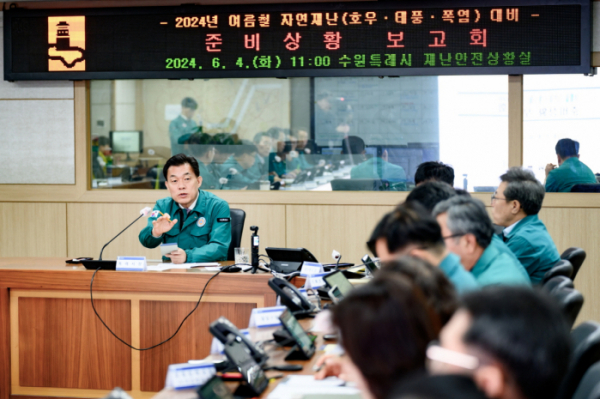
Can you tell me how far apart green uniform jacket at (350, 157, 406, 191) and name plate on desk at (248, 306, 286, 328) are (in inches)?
103

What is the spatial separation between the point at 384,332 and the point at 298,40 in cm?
386

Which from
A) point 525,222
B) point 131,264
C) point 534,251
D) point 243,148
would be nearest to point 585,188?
point 525,222

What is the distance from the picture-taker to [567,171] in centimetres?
473

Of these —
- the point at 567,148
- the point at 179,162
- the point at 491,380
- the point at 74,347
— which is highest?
the point at 567,148

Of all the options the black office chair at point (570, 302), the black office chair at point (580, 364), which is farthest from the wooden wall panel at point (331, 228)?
the black office chair at point (580, 364)

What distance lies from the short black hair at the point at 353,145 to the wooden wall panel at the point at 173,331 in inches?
83.0

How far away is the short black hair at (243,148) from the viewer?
507 centimetres

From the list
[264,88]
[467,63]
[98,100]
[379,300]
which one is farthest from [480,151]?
[379,300]

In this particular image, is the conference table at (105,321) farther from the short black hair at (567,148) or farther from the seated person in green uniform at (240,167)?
the short black hair at (567,148)

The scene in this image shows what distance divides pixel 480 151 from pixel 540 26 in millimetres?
1036

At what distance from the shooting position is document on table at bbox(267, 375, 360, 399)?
167 cm

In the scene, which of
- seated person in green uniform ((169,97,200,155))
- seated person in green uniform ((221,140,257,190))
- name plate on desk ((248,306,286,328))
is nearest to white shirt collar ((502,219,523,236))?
name plate on desk ((248,306,286,328))

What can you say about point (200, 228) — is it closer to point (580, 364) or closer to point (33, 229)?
point (33, 229)

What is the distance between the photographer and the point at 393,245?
5.88ft
